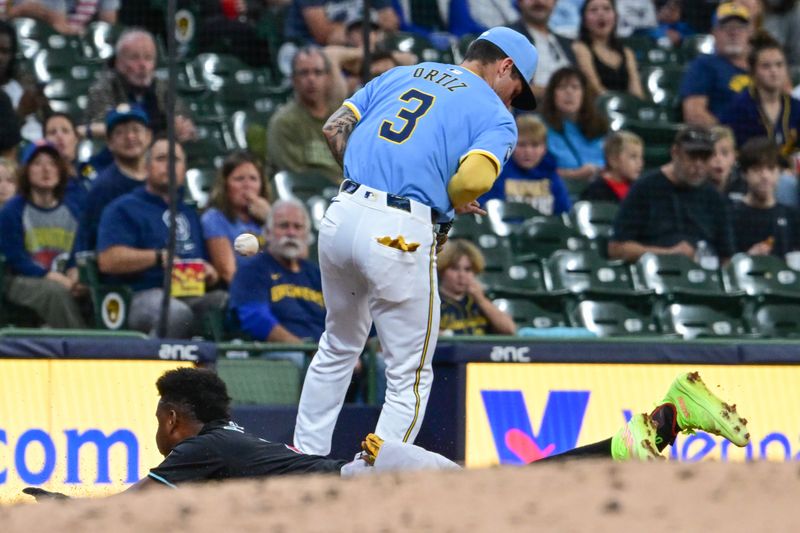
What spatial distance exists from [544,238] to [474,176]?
4671mm

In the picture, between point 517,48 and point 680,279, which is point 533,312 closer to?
point 680,279

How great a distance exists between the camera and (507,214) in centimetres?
1097

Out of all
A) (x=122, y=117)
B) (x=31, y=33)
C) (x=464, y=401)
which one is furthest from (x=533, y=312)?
(x=31, y=33)

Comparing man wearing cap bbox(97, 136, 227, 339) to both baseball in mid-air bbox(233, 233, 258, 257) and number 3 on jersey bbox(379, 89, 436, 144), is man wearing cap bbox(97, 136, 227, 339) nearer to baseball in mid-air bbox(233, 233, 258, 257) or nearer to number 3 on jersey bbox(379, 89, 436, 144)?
baseball in mid-air bbox(233, 233, 258, 257)

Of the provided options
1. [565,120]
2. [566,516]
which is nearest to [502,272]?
[565,120]

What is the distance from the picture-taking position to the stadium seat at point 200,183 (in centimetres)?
1055

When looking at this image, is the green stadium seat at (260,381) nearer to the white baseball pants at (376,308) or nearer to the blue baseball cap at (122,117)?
the white baseball pants at (376,308)

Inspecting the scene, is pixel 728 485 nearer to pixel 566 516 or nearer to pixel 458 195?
pixel 566 516

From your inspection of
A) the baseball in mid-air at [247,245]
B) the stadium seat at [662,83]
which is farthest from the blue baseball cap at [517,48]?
the stadium seat at [662,83]

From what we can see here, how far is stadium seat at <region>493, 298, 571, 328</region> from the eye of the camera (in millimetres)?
9945

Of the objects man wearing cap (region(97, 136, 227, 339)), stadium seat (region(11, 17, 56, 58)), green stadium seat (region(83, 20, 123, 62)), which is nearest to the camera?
man wearing cap (region(97, 136, 227, 339))

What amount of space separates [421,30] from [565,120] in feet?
6.45

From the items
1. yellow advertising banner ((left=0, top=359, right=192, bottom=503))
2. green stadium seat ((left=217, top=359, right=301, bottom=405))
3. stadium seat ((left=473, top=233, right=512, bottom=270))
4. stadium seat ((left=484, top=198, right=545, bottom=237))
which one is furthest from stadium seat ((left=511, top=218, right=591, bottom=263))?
yellow advertising banner ((left=0, top=359, right=192, bottom=503))

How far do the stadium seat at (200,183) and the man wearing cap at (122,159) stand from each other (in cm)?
71
